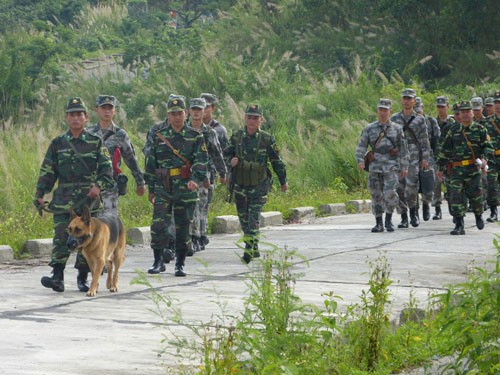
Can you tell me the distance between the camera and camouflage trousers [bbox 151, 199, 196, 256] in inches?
526

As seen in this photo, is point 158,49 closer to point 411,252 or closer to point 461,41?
point 461,41

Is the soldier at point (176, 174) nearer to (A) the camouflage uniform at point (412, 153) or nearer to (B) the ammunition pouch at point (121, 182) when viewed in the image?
(B) the ammunition pouch at point (121, 182)

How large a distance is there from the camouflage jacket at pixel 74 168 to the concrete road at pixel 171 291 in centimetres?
97

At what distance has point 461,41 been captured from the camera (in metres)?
41.1

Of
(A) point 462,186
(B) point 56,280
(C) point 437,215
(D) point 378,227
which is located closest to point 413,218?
(D) point 378,227

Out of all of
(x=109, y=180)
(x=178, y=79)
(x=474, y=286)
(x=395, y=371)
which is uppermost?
(x=178, y=79)

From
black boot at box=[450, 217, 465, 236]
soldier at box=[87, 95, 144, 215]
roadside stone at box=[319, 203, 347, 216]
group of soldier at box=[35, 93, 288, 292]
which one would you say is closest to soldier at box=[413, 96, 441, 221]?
black boot at box=[450, 217, 465, 236]

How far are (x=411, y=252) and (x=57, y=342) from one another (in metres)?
7.46

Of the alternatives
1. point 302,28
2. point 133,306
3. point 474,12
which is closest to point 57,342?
point 133,306

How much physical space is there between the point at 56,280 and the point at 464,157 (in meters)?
7.45

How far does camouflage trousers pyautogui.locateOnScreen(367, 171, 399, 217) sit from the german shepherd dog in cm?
690

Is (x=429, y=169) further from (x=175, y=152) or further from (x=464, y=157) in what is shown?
(x=175, y=152)

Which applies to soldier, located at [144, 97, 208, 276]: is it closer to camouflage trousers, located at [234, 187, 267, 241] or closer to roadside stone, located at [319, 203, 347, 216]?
camouflage trousers, located at [234, 187, 267, 241]

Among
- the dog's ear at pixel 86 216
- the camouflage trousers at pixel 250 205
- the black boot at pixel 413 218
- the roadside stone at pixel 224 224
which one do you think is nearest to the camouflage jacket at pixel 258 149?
the camouflage trousers at pixel 250 205
